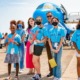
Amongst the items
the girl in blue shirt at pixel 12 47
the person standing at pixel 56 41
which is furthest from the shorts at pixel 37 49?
the girl in blue shirt at pixel 12 47

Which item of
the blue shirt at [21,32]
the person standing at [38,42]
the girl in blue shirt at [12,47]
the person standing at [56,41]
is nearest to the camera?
the person standing at [56,41]

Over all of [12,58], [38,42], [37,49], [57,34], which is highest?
[57,34]

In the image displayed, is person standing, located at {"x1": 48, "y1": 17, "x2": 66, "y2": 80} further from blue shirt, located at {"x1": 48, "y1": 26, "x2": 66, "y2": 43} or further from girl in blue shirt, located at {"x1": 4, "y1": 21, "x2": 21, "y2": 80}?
girl in blue shirt, located at {"x1": 4, "y1": 21, "x2": 21, "y2": 80}

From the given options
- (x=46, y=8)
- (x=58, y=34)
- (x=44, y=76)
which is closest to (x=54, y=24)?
(x=58, y=34)

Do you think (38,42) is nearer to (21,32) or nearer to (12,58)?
(12,58)

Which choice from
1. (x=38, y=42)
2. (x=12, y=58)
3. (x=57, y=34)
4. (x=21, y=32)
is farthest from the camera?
(x=21, y=32)

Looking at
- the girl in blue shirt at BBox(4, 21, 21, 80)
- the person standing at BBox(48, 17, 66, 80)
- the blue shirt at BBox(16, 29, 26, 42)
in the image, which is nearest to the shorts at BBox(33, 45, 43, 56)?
the person standing at BBox(48, 17, 66, 80)

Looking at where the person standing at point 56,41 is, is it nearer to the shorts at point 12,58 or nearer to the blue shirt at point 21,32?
the shorts at point 12,58

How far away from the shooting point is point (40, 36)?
8391 millimetres

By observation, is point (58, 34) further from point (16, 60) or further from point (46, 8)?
point (46, 8)

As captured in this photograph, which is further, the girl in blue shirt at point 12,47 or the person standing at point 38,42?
the girl in blue shirt at point 12,47

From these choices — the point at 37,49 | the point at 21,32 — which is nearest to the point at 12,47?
the point at 37,49

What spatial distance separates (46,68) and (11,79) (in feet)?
8.56

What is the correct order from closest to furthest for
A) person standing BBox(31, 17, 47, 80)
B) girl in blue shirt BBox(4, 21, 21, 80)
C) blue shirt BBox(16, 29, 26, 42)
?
person standing BBox(31, 17, 47, 80)
girl in blue shirt BBox(4, 21, 21, 80)
blue shirt BBox(16, 29, 26, 42)
